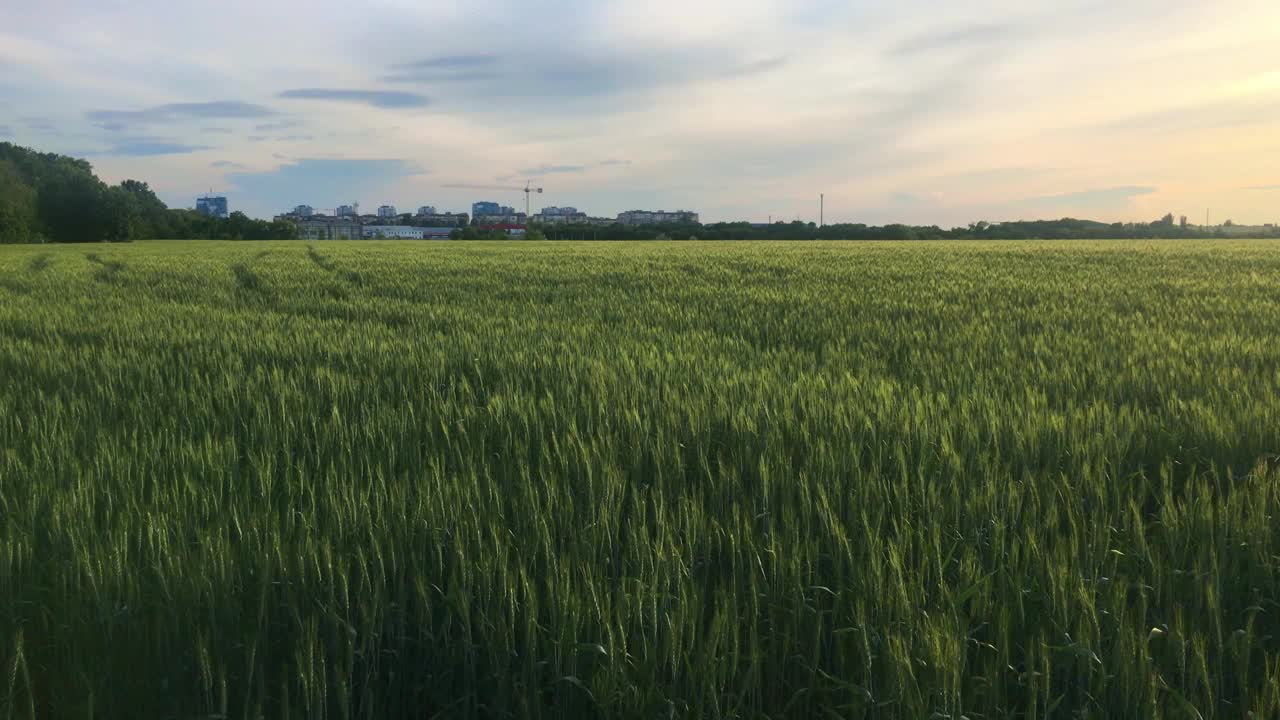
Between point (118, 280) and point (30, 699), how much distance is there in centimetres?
1659

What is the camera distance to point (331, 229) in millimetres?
121312

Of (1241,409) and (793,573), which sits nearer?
(793,573)

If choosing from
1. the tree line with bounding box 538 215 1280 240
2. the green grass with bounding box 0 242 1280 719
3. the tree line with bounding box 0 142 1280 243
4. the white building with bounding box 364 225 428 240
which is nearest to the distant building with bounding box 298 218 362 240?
the white building with bounding box 364 225 428 240

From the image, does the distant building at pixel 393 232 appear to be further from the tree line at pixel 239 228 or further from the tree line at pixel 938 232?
the tree line at pixel 938 232

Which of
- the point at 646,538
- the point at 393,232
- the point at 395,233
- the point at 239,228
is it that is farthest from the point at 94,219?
the point at 646,538

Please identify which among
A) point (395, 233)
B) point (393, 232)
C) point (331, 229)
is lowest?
point (395, 233)

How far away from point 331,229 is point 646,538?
128967 millimetres

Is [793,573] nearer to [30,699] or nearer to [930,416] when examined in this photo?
[30,699]

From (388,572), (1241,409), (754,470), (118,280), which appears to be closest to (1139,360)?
(1241,409)

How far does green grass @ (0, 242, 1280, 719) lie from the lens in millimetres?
1683

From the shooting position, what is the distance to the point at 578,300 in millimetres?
10312

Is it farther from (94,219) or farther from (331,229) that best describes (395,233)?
(94,219)

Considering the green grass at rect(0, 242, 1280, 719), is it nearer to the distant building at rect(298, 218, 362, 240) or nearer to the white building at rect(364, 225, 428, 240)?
the white building at rect(364, 225, 428, 240)

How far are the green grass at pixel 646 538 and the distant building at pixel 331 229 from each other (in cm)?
11229
